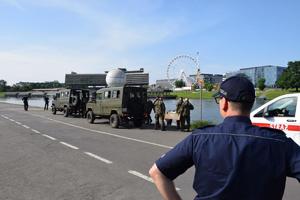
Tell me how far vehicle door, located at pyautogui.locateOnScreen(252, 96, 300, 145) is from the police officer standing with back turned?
7884 millimetres

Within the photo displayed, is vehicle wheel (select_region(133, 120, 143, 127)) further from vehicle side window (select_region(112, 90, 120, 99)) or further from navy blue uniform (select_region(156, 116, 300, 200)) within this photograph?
navy blue uniform (select_region(156, 116, 300, 200))

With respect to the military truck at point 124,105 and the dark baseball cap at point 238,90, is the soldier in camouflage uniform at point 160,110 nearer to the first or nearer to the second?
the military truck at point 124,105

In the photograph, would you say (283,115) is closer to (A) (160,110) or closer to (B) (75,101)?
(A) (160,110)

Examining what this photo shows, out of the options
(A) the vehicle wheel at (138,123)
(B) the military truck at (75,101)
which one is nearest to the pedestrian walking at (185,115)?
(A) the vehicle wheel at (138,123)

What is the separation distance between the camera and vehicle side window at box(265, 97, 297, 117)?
402 inches

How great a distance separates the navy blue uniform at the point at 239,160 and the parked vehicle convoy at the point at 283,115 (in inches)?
312

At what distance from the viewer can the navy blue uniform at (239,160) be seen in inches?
89.8

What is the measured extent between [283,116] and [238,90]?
8.28 m

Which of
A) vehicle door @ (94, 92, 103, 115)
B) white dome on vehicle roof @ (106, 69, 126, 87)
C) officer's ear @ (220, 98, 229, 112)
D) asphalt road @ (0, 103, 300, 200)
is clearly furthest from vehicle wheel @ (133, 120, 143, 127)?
white dome on vehicle roof @ (106, 69, 126, 87)

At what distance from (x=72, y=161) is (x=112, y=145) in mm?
3636

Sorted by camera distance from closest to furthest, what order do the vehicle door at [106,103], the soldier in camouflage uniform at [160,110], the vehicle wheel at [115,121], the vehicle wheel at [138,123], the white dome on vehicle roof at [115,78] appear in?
the soldier in camouflage uniform at [160,110]
the vehicle wheel at [115,121]
the vehicle wheel at [138,123]
the vehicle door at [106,103]
the white dome on vehicle roof at [115,78]

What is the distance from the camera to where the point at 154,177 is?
2.54 m

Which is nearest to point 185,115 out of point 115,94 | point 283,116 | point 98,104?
point 115,94

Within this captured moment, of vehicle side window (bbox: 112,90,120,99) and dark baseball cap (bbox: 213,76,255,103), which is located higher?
dark baseball cap (bbox: 213,76,255,103)
